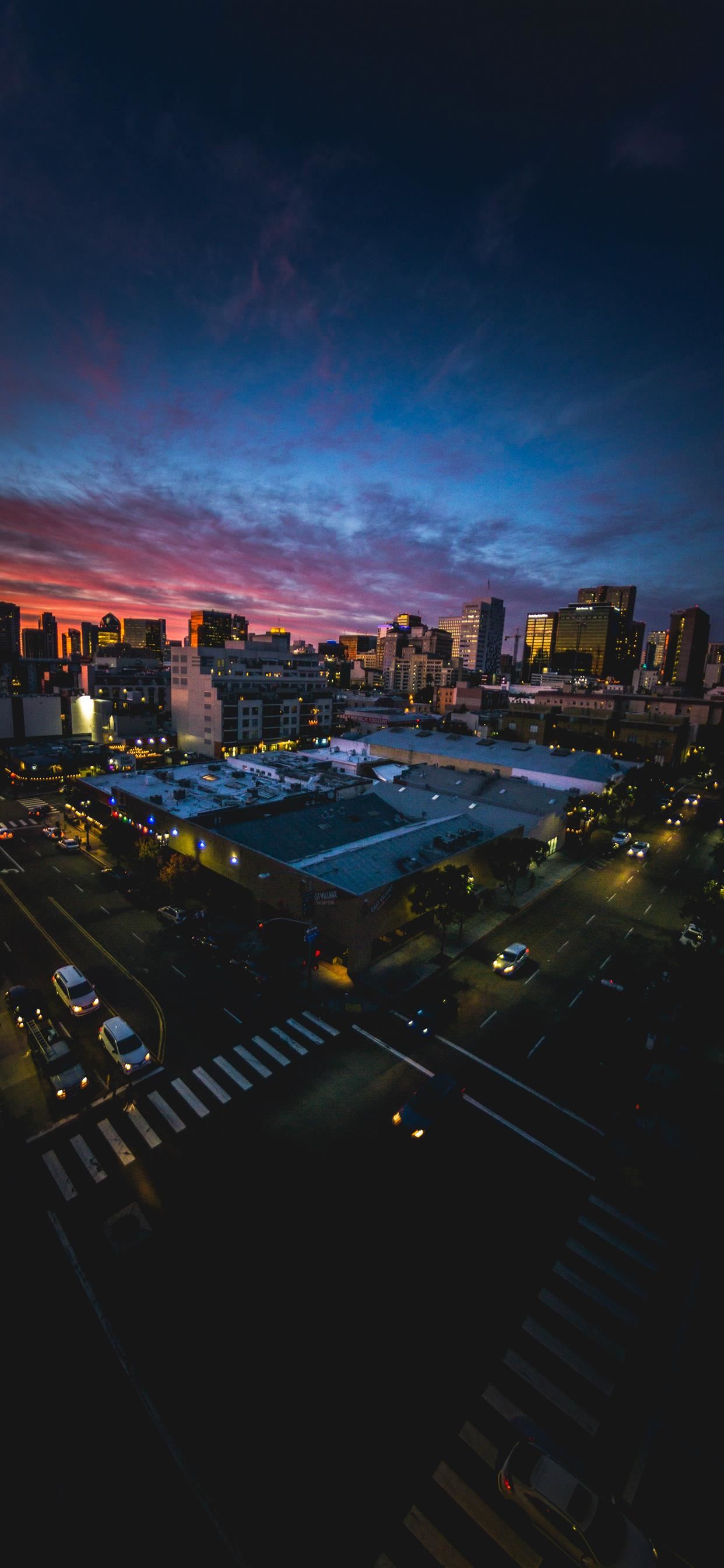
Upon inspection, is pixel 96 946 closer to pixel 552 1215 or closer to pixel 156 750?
pixel 552 1215

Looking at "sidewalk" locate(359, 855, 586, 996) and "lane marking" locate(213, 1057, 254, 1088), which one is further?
"sidewalk" locate(359, 855, 586, 996)

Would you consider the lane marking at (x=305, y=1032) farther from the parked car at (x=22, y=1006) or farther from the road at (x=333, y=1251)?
the parked car at (x=22, y=1006)

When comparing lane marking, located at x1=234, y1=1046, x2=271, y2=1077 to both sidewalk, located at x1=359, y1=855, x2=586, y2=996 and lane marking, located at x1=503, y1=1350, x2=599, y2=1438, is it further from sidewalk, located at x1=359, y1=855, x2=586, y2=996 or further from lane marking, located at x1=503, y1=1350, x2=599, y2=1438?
lane marking, located at x1=503, y1=1350, x2=599, y2=1438

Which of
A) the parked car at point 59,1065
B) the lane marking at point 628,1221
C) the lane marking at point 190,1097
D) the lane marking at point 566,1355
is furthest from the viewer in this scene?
the parked car at point 59,1065

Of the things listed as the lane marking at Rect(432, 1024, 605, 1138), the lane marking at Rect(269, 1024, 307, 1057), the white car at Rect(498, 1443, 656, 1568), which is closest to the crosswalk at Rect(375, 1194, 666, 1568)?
the white car at Rect(498, 1443, 656, 1568)

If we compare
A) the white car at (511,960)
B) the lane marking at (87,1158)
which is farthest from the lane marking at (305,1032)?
the white car at (511,960)

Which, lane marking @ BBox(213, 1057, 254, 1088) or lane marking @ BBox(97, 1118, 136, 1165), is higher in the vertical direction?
lane marking @ BBox(213, 1057, 254, 1088)
